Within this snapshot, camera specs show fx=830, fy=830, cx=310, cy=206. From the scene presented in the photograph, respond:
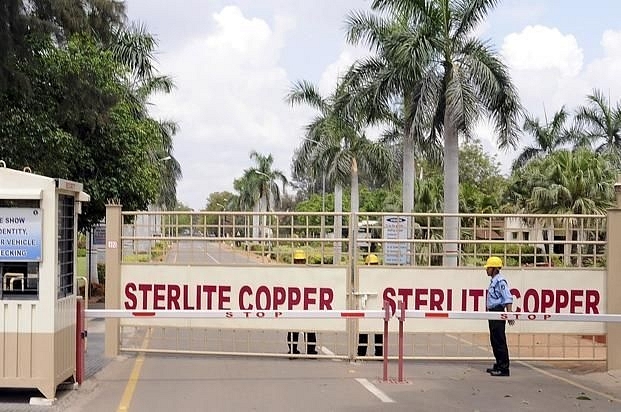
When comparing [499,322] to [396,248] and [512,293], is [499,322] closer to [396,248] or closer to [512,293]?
[512,293]

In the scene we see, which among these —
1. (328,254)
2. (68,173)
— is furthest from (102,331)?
(328,254)

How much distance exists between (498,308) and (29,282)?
659cm

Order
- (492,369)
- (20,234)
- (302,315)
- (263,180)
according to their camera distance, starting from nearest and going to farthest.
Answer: (20,234) < (302,315) < (492,369) < (263,180)

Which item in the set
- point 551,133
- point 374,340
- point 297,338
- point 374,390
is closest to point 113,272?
point 297,338

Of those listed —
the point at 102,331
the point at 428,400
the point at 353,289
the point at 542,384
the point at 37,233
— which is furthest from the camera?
the point at 102,331

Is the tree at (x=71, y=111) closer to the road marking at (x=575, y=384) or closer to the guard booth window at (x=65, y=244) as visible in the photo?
the guard booth window at (x=65, y=244)

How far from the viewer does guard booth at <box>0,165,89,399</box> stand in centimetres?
943

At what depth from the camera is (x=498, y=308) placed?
1222 centimetres

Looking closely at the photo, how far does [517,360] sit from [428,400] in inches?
149

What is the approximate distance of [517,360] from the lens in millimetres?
13398

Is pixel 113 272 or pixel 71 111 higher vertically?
pixel 71 111

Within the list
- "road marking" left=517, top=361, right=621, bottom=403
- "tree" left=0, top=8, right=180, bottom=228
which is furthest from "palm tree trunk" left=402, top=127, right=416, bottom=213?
"road marking" left=517, top=361, right=621, bottom=403

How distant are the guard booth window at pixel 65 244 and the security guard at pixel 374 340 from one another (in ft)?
16.2

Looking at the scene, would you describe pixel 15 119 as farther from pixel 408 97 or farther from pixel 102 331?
pixel 408 97
